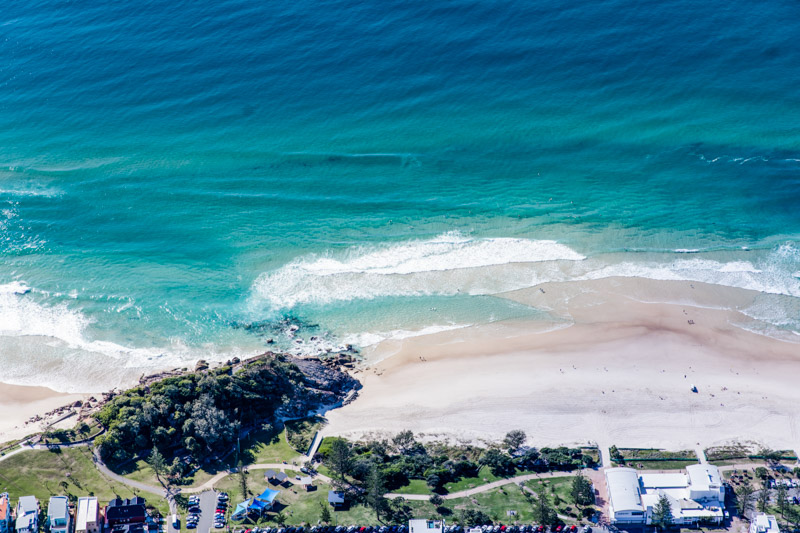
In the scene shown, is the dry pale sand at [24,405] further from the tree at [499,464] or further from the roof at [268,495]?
the tree at [499,464]

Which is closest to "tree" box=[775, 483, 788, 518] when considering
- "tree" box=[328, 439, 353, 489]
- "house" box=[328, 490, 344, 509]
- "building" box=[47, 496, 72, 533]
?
"tree" box=[328, 439, 353, 489]

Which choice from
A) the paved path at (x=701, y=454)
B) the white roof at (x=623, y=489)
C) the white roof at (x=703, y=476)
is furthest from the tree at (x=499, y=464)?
the paved path at (x=701, y=454)

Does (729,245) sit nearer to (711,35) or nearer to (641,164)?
(641,164)

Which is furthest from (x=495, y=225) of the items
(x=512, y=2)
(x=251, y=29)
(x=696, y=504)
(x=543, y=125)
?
(x=251, y=29)

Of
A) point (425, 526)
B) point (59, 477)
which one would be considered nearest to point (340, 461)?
point (425, 526)

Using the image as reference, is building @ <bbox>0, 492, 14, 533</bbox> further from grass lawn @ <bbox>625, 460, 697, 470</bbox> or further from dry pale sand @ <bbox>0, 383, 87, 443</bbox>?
grass lawn @ <bbox>625, 460, 697, 470</bbox>

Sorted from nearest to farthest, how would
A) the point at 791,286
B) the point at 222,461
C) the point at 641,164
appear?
the point at 222,461 → the point at 791,286 → the point at 641,164
